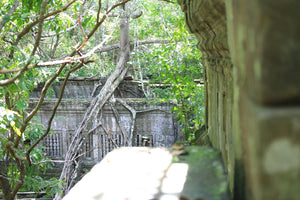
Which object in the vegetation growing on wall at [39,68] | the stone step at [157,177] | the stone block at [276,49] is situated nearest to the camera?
the stone block at [276,49]

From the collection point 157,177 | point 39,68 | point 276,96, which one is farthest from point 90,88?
point 276,96

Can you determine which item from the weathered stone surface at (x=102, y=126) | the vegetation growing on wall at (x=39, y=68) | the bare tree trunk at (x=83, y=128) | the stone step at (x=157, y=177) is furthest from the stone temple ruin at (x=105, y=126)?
the stone step at (x=157, y=177)

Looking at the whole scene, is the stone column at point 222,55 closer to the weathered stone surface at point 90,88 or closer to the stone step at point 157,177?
the stone step at point 157,177

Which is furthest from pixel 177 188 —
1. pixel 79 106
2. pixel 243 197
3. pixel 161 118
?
pixel 79 106

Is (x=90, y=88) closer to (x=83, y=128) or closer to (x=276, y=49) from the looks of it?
(x=83, y=128)

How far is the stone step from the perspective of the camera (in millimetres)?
972

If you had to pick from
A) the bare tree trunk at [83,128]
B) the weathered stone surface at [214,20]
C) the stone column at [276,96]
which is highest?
the weathered stone surface at [214,20]

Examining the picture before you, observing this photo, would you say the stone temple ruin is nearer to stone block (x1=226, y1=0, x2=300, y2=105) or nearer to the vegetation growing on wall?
the vegetation growing on wall

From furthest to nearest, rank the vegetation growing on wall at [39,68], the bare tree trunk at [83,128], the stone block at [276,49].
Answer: the bare tree trunk at [83,128] < the vegetation growing on wall at [39,68] < the stone block at [276,49]

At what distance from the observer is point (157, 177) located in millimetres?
1148

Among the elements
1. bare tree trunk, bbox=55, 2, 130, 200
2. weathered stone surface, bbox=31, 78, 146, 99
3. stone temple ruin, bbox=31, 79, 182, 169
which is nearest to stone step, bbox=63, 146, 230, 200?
bare tree trunk, bbox=55, 2, 130, 200

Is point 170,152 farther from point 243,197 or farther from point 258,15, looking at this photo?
point 258,15

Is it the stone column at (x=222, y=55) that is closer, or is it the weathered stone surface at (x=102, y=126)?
the stone column at (x=222, y=55)

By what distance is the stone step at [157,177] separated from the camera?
97 cm
